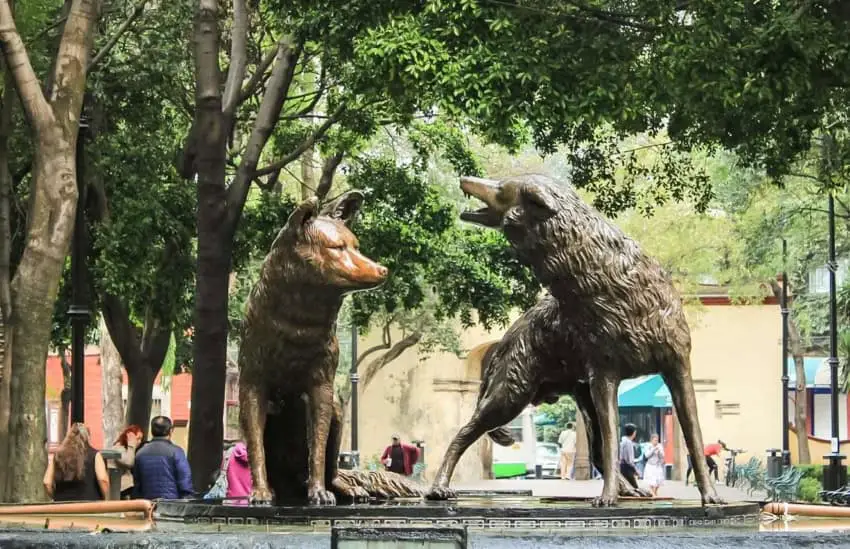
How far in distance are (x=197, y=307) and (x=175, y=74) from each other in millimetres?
6211

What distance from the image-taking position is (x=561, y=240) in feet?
21.0

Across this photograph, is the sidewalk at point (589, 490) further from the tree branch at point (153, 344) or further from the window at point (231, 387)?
the window at point (231, 387)

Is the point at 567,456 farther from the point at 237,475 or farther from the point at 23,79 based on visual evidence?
the point at 237,475

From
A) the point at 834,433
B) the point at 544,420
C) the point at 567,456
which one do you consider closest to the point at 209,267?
the point at 834,433

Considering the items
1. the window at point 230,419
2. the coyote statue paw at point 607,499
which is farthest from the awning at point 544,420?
the coyote statue paw at point 607,499

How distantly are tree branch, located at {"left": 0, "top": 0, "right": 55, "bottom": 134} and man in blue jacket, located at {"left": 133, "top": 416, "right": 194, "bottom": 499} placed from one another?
10.2ft

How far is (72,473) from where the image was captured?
1244 cm

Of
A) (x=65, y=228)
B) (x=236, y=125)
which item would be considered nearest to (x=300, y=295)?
(x=65, y=228)

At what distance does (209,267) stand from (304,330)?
8908mm

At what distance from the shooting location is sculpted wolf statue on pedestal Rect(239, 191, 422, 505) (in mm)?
6457

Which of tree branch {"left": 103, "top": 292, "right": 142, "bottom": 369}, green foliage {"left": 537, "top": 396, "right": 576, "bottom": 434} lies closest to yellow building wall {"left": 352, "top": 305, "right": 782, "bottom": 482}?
green foliage {"left": 537, "top": 396, "right": 576, "bottom": 434}

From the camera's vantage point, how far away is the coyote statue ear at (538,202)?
6410 mm

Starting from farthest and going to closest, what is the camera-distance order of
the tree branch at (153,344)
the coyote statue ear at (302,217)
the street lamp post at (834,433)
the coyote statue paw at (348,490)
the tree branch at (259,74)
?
the street lamp post at (834,433) → the tree branch at (153,344) → the tree branch at (259,74) → the coyote statue paw at (348,490) → the coyote statue ear at (302,217)

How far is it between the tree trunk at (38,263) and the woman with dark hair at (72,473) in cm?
14
